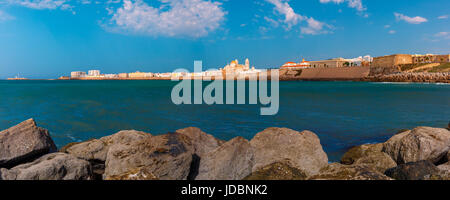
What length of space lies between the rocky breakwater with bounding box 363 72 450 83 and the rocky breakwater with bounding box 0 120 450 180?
77.6m

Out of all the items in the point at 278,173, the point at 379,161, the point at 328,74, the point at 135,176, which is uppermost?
the point at 328,74

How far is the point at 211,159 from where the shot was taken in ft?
19.4

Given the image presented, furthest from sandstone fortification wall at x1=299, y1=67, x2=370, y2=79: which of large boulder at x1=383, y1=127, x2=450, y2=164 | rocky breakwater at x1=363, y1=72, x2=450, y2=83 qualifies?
large boulder at x1=383, y1=127, x2=450, y2=164

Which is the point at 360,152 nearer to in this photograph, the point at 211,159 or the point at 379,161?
the point at 379,161

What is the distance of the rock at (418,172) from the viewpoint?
4634 mm

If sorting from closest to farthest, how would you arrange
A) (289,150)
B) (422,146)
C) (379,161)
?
(289,150), (422,146), (379,161)

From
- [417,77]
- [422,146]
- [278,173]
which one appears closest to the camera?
[278,173]

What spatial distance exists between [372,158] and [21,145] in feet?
25.6

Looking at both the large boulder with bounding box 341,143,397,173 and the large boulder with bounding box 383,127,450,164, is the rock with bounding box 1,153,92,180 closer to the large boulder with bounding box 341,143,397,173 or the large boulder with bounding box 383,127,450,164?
the large boulder with bounding box 341,143,397,173

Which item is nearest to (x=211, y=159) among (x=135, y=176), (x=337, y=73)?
(x=135, y=176)
